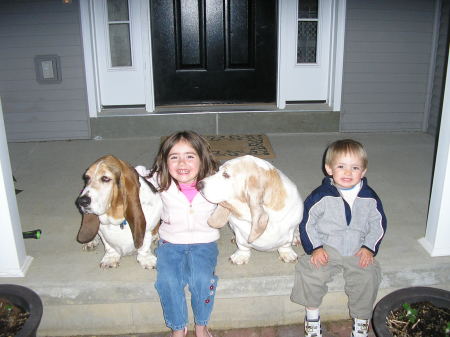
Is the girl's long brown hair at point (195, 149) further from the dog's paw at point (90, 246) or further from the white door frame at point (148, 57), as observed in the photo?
the white door frame at point (148, 57)

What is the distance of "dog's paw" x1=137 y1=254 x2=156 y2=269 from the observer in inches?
113

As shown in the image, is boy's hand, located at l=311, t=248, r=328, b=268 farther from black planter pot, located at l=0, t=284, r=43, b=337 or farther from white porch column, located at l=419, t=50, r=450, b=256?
black planter pot, located at l=0, t=284, r=43, b=337

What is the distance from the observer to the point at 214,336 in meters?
2.82

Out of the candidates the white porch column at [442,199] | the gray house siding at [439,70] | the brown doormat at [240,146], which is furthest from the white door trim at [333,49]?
the white porch column at [442,199]

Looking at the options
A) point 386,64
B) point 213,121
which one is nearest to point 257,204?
point 213,121

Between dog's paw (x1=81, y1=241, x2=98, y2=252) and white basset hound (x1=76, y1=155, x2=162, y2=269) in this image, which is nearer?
white basset hound (x1=76, y1=155, x2=162, y2=269)

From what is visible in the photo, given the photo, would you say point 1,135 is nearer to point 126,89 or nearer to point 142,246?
point 142,246

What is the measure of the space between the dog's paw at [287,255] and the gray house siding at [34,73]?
3.68m

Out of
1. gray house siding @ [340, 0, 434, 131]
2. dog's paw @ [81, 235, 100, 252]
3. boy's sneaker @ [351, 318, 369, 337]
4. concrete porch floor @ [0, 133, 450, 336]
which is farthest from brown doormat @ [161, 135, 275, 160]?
boy's sneaker @ [351, 318, 369, 337]

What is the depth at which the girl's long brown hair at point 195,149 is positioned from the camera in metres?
2.78

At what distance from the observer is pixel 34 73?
5551 mm

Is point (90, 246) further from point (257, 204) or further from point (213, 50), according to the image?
point (213, 50)

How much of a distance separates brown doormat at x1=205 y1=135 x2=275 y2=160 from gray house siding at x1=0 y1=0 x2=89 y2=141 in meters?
1.73

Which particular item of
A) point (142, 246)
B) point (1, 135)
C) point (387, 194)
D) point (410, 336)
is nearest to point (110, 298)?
point (142, 246)
